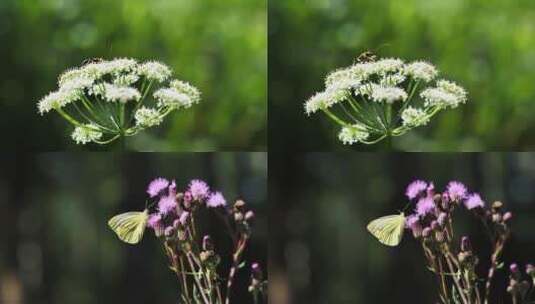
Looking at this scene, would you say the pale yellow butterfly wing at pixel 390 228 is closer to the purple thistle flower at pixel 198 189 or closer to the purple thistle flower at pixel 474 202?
Result: the purple thistle flower at pixel 474 202

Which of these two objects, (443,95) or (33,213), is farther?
(33,213)

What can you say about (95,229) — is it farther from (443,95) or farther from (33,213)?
(443,95)

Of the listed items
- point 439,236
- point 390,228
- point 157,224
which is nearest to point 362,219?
point 390,228

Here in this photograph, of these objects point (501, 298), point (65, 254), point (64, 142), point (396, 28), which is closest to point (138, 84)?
point (64, 142)

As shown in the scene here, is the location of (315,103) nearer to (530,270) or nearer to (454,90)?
(454,90)

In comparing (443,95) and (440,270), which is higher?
(443,95)

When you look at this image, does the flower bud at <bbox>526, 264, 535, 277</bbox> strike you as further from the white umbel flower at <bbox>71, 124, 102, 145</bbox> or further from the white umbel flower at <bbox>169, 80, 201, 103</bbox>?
the white umbel flower at <bbox>71, 124, 102, 145</bbox>

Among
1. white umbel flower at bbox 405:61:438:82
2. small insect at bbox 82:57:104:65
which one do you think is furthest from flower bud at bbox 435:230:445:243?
small insect at bbox 82:57:104:65

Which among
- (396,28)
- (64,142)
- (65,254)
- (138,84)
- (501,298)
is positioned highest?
(396,28)
